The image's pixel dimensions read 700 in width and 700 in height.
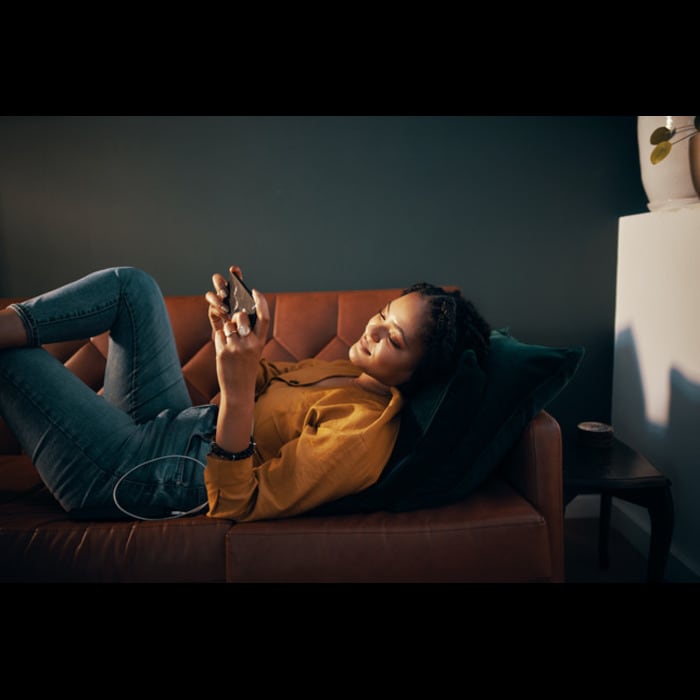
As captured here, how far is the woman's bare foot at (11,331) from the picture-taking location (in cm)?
113

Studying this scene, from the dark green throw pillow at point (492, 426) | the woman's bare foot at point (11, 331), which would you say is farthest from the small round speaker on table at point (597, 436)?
the woman's bare foot at point (11, 331)

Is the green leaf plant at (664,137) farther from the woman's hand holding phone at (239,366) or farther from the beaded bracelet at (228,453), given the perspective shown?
the beaded bracelet at (228,453)

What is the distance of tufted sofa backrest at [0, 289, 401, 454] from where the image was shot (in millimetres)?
1748

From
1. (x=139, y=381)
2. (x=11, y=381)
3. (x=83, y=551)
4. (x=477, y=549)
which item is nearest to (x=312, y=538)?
(x=477, y=549)

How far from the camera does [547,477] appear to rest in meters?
1.17

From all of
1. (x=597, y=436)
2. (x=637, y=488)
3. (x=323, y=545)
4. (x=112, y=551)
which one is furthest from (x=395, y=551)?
(x=597, y=436)

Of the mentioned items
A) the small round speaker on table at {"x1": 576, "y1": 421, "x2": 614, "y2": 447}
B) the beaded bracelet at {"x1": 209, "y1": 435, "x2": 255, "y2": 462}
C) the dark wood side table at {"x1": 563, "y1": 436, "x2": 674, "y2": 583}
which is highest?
the beaded bracelet at {"x1": 209, "y1": 435, "x2": 255, "y2": 462}

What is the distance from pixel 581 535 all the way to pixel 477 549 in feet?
3.61

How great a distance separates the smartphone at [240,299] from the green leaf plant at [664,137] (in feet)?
4.19

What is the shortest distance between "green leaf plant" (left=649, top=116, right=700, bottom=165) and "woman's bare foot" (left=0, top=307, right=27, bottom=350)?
68.7 inches

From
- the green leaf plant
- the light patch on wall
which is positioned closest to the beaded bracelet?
the light patch on wall

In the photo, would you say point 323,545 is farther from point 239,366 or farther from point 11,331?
point 11,331

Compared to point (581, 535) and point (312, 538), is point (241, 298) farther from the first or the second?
point (581, 535)

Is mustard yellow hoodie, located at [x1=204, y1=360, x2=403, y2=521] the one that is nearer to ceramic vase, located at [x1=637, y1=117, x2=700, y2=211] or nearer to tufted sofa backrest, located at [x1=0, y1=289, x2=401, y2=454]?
tufted sofa backrest, located at [x1=0, y1=289, x2=401, y2=454]
